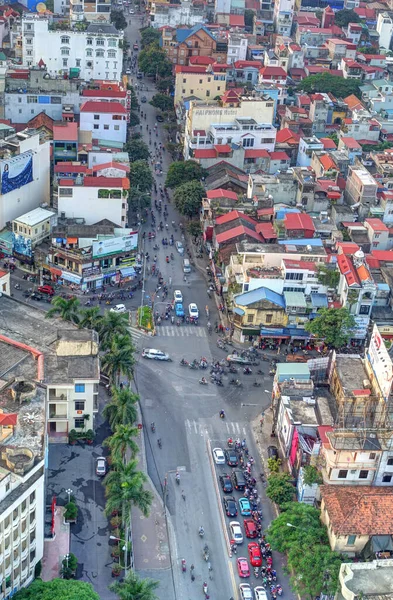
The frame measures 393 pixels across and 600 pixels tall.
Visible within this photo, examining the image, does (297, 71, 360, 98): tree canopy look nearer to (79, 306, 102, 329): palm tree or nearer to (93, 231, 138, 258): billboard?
(93, 231, 138, 258): billboard

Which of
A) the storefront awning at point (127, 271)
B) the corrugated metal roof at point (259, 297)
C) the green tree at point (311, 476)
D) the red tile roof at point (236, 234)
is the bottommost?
the green tree at point (311, 476)

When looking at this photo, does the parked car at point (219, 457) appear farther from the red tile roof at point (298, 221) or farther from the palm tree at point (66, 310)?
the red tile roof at point (298, 221)

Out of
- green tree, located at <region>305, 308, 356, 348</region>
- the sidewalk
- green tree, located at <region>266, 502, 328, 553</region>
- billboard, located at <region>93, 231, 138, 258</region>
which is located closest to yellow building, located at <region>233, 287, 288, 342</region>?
green tree, located at <region>305, 308, 356, 348</region>

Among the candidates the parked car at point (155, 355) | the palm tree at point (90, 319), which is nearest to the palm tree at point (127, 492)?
the palm tree at point (90, 319)

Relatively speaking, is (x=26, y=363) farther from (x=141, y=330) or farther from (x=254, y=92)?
(x=254, y=92)

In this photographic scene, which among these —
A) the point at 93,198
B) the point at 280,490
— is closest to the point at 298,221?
the point at 93,198
